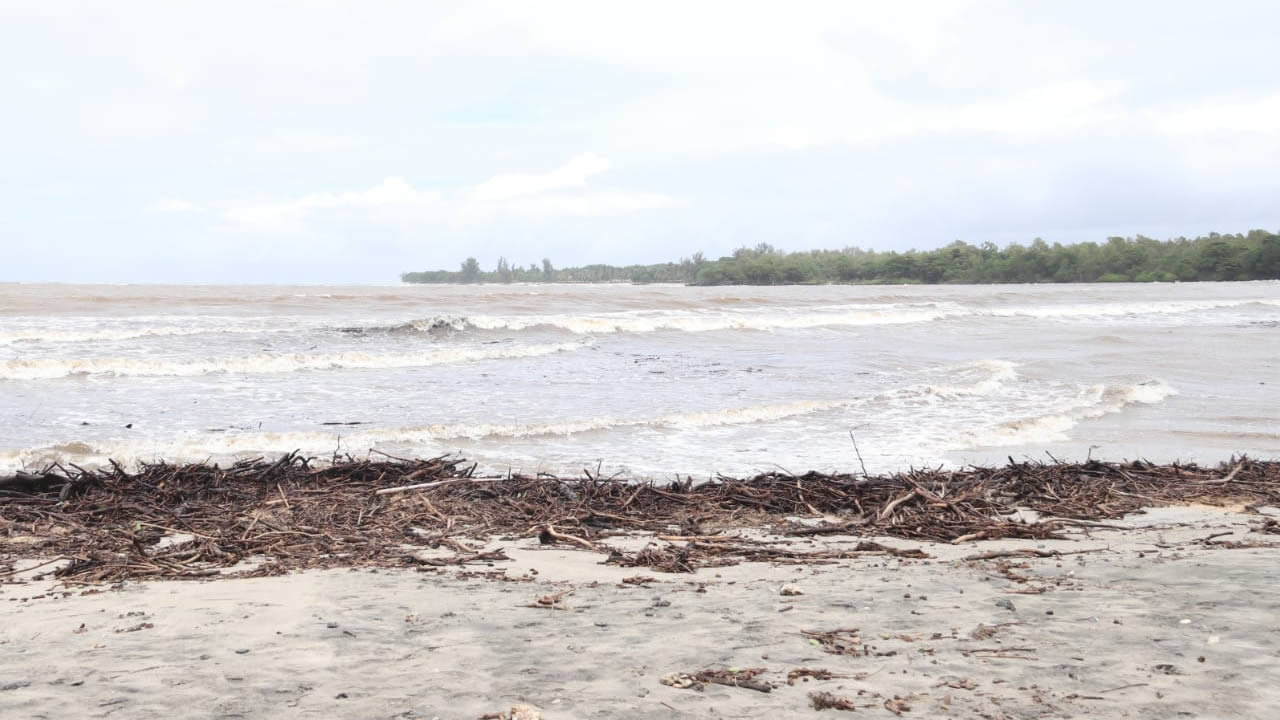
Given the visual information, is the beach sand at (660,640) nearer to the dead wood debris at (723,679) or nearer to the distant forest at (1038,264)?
the dead wood debris at (723,679)

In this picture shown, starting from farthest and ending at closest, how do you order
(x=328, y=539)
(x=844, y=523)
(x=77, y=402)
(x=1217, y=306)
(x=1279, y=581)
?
1. (x=1217, y=306)
2. (x=77, y=402)
3. (x=844, y=523)
4. (x=328, y=539)
5. (x=1279, y=581)

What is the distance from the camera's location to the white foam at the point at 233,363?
15.7 metres

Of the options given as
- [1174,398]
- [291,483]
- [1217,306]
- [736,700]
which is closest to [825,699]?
[736,700]

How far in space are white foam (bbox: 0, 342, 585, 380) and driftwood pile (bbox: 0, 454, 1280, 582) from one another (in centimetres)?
1064

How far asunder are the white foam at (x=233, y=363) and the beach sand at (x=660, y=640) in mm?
12819

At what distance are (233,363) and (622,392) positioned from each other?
7.53 meters

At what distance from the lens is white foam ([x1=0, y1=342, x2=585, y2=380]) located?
15680mm

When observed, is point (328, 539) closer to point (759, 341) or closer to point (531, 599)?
point (531, 599)

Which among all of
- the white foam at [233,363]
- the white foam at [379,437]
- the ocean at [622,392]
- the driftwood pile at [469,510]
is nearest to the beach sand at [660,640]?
the driftwood pile at [469,510]

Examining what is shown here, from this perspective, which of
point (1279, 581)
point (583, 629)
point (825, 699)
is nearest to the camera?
point (825, 699)

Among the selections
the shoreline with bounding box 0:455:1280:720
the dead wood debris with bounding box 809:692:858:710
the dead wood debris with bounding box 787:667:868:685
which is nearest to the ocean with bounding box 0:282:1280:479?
the shoreline with bounding box 0:455:1280:720

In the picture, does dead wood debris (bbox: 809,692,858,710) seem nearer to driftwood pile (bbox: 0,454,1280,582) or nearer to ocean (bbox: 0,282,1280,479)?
driftwood pile (bbox: 0,454,1280,582)

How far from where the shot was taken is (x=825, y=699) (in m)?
2.77

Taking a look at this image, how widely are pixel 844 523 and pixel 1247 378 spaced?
12.4 m
